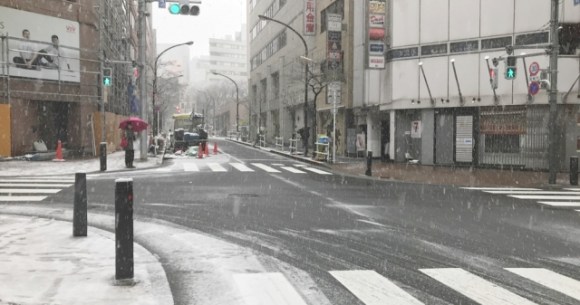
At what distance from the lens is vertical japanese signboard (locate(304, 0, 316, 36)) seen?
41.3 meters

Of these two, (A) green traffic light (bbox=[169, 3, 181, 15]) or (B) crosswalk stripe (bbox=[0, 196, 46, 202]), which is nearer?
(B) crosswalk stripe (bbox=[0, 196, 46, 202])

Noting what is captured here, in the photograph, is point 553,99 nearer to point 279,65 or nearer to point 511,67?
point 511,67

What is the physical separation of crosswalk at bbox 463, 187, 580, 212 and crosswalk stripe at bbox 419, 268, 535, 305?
7719mm

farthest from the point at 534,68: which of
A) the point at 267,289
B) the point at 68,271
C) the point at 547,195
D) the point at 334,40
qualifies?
the point at 68,271

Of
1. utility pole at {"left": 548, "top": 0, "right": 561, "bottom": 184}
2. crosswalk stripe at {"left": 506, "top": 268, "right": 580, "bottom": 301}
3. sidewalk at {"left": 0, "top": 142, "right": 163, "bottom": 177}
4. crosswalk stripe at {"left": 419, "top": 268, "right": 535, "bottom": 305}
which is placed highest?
utility pole at {"left": 548, "top": 0, "right": 561, "bottom": 184}

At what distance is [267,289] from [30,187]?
36.0 feet

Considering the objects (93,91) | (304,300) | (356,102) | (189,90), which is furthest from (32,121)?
(189,90)

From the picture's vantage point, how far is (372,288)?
582cm

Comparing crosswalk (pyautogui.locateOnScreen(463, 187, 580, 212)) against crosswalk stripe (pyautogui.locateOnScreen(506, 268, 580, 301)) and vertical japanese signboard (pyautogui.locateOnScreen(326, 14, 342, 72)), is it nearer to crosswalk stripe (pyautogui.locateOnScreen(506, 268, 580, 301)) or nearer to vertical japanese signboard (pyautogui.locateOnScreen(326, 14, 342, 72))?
crosswalk stripe (pyautogui.locateOnScreen(506, 268, 580, 301))

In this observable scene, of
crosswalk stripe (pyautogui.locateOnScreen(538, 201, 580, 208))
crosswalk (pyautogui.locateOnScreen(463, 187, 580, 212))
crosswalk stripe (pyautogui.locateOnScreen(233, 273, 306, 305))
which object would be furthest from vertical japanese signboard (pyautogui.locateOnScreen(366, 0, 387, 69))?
crosswalk stripe (pyautogui.locateOnScreen(233, 273, 306, 305))

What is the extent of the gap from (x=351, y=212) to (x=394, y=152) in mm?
18065

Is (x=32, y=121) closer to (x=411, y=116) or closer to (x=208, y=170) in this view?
(x=208, y=170)

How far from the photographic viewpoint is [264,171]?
21.5 m

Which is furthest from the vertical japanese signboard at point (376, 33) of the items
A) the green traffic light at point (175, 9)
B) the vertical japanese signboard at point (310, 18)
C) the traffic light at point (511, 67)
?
the vertical japanese signboard at point (310, 18)
